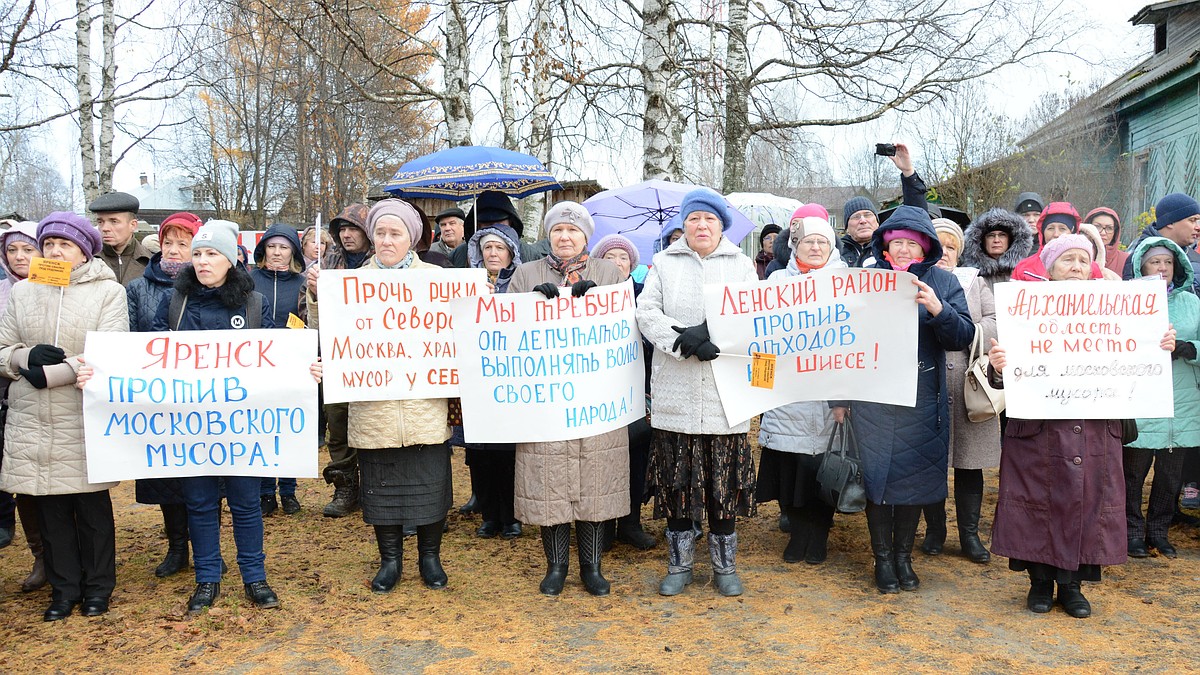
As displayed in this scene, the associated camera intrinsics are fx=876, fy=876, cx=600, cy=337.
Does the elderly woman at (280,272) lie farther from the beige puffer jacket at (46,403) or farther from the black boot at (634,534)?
the black boot at (634,534)

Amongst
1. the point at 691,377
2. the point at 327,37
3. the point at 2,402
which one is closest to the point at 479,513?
the point at 691,377

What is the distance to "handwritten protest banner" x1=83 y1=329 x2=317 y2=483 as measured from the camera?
14.1 feet

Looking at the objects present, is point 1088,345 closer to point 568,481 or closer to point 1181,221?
point 1181,221

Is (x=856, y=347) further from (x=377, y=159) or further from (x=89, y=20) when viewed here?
(x=377, y=159)

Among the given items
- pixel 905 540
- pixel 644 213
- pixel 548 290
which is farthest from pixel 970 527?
pixel 644 213

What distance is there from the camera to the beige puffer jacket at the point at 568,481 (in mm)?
4617

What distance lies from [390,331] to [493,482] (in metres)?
1.65

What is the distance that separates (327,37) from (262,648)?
1754cm

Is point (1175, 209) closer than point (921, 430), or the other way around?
point (921, 430)

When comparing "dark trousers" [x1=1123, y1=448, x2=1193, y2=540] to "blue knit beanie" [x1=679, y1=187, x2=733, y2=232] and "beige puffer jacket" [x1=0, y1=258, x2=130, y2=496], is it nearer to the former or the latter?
"blue knit beanie" [x1=679, y1=187, x2=733, y2=232]

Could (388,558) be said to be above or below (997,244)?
below

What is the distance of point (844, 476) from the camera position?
4742 millimetres

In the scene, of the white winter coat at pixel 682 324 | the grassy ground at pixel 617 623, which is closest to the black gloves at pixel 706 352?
the white winter coat at pixel 682 324

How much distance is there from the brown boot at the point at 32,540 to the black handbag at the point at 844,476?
437 centimetres
